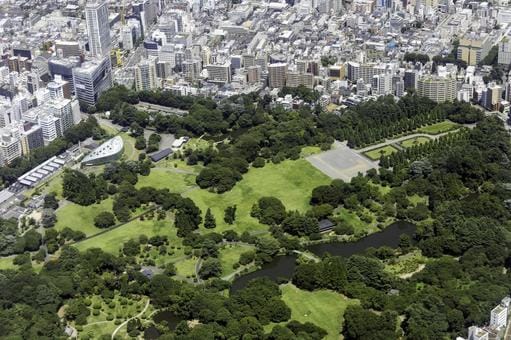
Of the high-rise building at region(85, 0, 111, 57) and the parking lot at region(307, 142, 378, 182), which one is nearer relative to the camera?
the parking lot at region(307, 142, 378, 182)

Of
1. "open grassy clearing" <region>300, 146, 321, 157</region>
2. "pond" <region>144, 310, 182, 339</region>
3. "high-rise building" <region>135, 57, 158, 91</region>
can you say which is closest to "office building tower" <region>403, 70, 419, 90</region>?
"open grassy clearing" <region>300, 146, 321, 157</region>

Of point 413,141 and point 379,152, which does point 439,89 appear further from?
point 379,152

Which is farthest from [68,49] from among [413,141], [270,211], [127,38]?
[270,211]

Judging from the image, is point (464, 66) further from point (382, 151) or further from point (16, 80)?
point (16, 80)

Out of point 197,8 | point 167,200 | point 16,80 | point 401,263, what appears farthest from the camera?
point 197,8

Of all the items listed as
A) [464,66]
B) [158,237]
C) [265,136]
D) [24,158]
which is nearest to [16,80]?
[24,158]

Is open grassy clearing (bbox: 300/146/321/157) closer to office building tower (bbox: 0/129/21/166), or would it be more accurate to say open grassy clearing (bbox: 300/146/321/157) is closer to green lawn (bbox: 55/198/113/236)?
green lawn (bbox: 55/198/113/236)
